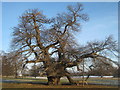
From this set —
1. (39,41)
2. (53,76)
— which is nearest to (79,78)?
(53,76)

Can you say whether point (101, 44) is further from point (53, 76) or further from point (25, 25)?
point (25, 25)

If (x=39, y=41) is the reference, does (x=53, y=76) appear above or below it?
below

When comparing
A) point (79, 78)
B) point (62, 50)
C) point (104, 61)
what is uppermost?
point (62, 50)

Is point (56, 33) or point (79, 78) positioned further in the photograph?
point (79, 78)

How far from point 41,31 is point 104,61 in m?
11.7

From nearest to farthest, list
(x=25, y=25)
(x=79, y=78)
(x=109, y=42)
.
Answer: (x=109, y=42)
(x=25, y=25)
(x=79, y=78)

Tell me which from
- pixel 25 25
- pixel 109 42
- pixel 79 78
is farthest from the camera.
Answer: pixel 79 78

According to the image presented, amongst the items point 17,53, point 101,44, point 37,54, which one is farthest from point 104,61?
point 17,53

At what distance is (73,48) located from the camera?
2584 centimetres

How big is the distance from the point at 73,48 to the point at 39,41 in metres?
5.96

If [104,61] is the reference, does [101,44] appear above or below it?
above

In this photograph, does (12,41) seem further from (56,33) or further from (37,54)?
(56,33)

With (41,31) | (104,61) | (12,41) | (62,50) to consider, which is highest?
(41,31)

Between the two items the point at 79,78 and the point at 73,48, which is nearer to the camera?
the point at 73,48
